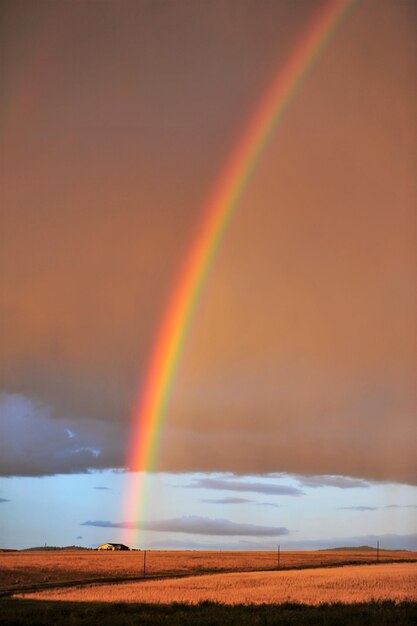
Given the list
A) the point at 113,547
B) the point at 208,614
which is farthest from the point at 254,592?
the point at 113,547

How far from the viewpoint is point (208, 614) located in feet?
113

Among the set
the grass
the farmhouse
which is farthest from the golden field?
the farmhouse

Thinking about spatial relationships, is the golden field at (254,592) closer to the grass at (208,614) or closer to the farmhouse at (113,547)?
the grass at (208,614)

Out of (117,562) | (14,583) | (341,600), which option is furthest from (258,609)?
(117,562)

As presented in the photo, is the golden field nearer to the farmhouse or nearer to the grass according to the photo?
the grass

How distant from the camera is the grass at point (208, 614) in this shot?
31.3 meters

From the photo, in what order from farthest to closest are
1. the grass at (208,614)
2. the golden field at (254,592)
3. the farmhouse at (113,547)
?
the farmhouse at (113,547) < the golden field at (254,592) < the grass at (208,614)

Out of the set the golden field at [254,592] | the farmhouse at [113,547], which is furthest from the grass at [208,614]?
the farmhouse at [113,547]

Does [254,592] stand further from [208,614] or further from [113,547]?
[113,547]

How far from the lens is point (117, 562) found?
9275cm

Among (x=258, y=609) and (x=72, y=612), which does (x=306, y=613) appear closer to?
(x=258, y=609)

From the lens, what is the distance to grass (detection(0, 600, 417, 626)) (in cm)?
3131

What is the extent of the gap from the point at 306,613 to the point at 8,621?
13.1 metres

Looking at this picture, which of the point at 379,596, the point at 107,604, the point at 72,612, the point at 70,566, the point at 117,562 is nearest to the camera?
the point at 72,612
